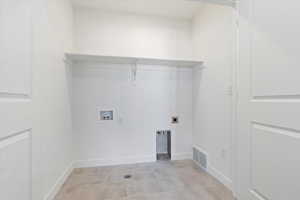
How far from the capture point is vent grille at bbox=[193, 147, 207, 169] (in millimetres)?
2467

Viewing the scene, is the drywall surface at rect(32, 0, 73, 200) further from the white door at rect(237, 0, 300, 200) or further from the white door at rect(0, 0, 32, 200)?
the white door at rect(237, 0, 300, 200)

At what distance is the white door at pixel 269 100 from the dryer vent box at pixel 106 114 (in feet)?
6.34

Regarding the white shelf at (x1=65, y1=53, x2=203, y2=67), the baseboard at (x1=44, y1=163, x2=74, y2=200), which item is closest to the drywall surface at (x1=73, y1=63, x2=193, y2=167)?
the white shelf at (x1=65, y1=53, x2=203, y2=67)

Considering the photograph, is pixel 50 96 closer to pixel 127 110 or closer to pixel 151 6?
pixel 127 110

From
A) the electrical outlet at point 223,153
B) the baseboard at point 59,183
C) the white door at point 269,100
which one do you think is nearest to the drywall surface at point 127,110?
the baseboard at point 59,183

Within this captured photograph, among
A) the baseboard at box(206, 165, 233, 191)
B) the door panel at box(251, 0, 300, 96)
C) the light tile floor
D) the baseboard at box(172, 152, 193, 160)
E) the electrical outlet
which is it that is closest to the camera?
the door panel at box(251, 0, 300, 96)

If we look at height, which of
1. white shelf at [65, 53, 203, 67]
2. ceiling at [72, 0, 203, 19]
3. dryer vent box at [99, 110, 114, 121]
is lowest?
dryer vent box at [99, 110, 114, 121]

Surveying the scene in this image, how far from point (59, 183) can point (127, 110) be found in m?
1.34

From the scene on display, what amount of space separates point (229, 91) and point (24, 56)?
6.64ft

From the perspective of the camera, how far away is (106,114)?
2645 millimetres

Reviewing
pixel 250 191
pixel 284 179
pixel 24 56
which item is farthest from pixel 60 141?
pixel 284 179

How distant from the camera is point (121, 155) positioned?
2.68 meters

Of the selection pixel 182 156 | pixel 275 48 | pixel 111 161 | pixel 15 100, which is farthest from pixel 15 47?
pixel 182 156

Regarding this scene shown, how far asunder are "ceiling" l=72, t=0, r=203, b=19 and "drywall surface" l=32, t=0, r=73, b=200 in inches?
17.5
